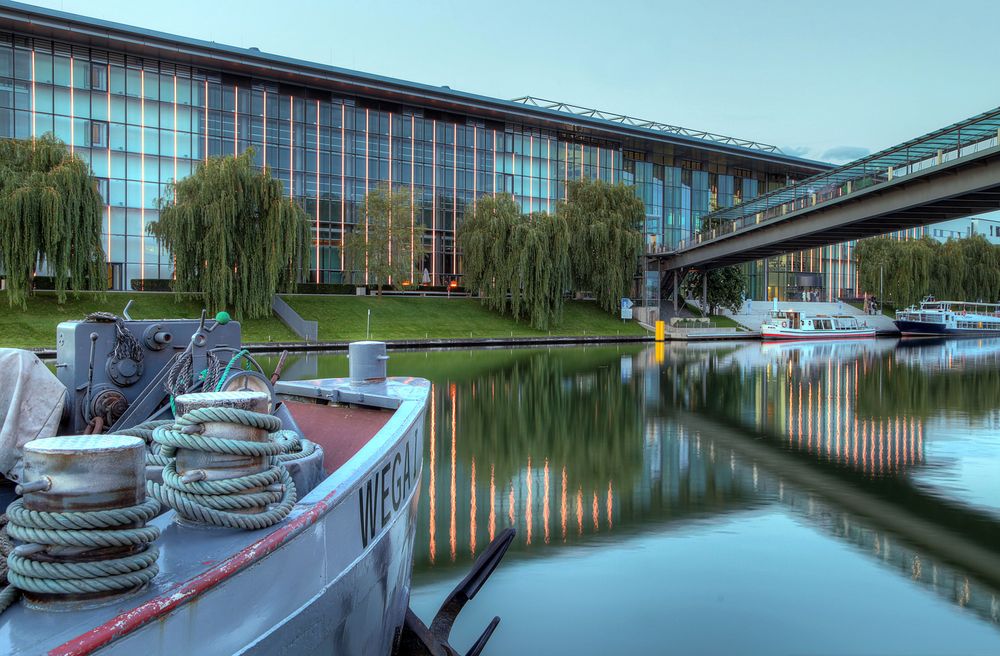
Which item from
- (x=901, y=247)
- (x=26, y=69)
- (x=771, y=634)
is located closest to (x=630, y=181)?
(x=901, y=247)

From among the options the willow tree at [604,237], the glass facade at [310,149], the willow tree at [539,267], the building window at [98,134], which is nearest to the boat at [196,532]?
the glass facade at [310,149]

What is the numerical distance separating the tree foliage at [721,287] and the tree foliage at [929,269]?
46.9 feet

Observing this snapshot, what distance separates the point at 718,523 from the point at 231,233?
32478 mm

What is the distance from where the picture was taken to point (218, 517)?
A: 2.93m

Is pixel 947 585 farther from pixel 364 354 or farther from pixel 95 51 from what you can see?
pixel 95 51

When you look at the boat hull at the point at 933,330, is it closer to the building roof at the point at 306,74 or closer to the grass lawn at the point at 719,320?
the grass lawn at the point at 719,320

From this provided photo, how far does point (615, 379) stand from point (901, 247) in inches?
2205

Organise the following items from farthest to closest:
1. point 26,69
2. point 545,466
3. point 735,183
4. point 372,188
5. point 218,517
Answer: point 735,183 < point 372,188 < point 26,69 < point 545,466 < point 218,517

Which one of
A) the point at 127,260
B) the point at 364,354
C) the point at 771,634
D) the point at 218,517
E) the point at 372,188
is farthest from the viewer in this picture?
the point at 372,188

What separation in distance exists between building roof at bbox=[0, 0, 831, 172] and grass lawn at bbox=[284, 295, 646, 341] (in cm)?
1693

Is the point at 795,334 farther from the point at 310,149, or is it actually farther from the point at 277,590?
the point at 277,590

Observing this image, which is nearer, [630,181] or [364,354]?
[364,354]

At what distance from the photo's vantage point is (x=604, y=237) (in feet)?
→ 171

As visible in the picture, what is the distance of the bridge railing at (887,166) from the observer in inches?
952
